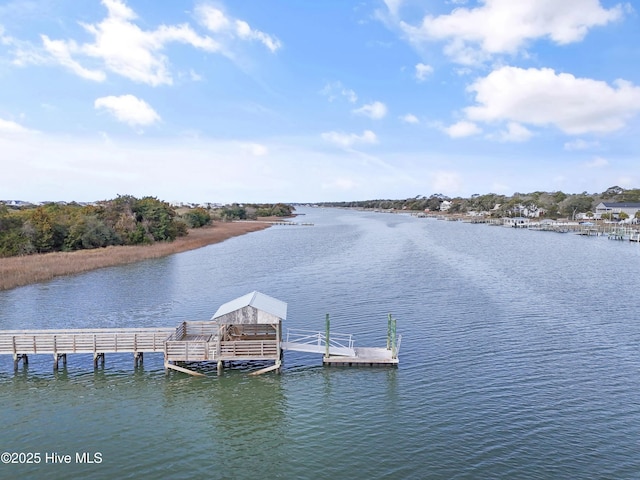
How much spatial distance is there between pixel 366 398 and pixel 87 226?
58.3 metres

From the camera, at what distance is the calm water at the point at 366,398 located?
1554 centimetres

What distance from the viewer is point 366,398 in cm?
2012

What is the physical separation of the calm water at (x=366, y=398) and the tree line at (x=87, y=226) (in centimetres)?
2014

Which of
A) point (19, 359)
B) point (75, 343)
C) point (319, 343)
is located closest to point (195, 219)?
point (19, 359)

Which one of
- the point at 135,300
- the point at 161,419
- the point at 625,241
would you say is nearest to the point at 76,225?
the point at 135,300

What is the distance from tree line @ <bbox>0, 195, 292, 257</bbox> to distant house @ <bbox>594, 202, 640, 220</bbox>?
13526 cm

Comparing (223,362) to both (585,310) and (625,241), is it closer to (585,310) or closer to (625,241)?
(585,310)

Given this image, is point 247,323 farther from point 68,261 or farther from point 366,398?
point 68,261

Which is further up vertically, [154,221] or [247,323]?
[154,221]

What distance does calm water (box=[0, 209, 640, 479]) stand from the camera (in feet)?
51.0

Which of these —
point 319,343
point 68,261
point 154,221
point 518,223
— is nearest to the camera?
point 319,343

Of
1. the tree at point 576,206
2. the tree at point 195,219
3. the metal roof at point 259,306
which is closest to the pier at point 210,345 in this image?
the metal roof at point 259,306

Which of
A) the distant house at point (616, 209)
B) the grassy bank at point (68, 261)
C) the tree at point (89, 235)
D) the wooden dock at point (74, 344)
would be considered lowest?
the wooden dock at point (74, 344)

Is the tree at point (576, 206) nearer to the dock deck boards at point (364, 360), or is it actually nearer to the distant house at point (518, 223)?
the distant house at point (518, 223)
